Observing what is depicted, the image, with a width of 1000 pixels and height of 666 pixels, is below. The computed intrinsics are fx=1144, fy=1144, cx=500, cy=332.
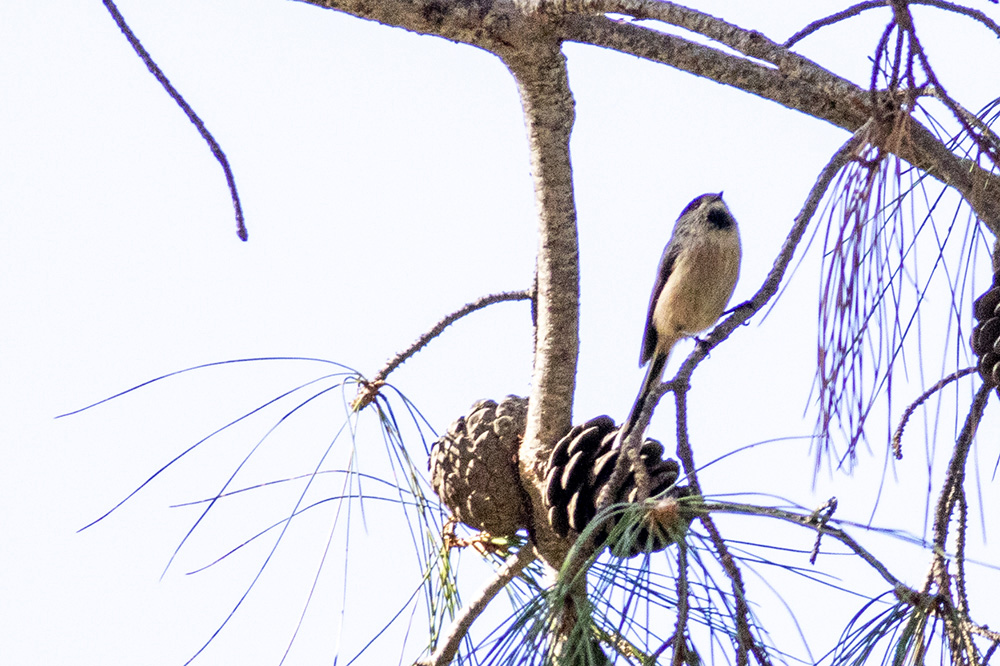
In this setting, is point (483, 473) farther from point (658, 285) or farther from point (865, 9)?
point (658, 285)

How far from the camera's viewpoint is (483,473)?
6.45 ft

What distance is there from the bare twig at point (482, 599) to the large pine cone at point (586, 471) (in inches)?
4.2

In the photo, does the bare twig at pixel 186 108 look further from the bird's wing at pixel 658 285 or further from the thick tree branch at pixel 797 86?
the bird's wing at pixel 658 285

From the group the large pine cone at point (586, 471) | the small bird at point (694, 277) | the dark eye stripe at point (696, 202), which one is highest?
the dark eye stripe at point (696, 202)

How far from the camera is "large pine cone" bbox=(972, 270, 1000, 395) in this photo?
1.53 metres

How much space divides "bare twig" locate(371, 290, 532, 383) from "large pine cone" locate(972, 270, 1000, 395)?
71 centimetres

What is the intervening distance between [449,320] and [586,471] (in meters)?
0.36

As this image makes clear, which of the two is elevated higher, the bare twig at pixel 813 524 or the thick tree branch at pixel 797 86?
the thick tree branch at pixel 797 86

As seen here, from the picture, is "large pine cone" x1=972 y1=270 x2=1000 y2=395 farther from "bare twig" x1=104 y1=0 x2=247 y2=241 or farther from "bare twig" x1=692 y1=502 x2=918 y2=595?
"bare twig" x1=104 y1=0 x2=247 y2=241

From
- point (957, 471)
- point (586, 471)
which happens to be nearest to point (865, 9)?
point (957, 471)

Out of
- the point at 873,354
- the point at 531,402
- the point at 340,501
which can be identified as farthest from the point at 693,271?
the point at 873,354

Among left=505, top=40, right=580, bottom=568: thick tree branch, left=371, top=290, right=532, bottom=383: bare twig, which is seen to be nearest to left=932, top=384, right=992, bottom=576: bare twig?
left=505, top=40, right=580, bottom=568: thick tree branch

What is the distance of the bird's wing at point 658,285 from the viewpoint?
9.78 ft

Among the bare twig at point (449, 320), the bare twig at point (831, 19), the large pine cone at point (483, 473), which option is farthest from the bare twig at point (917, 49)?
the large pine cone at point (483, 473)
